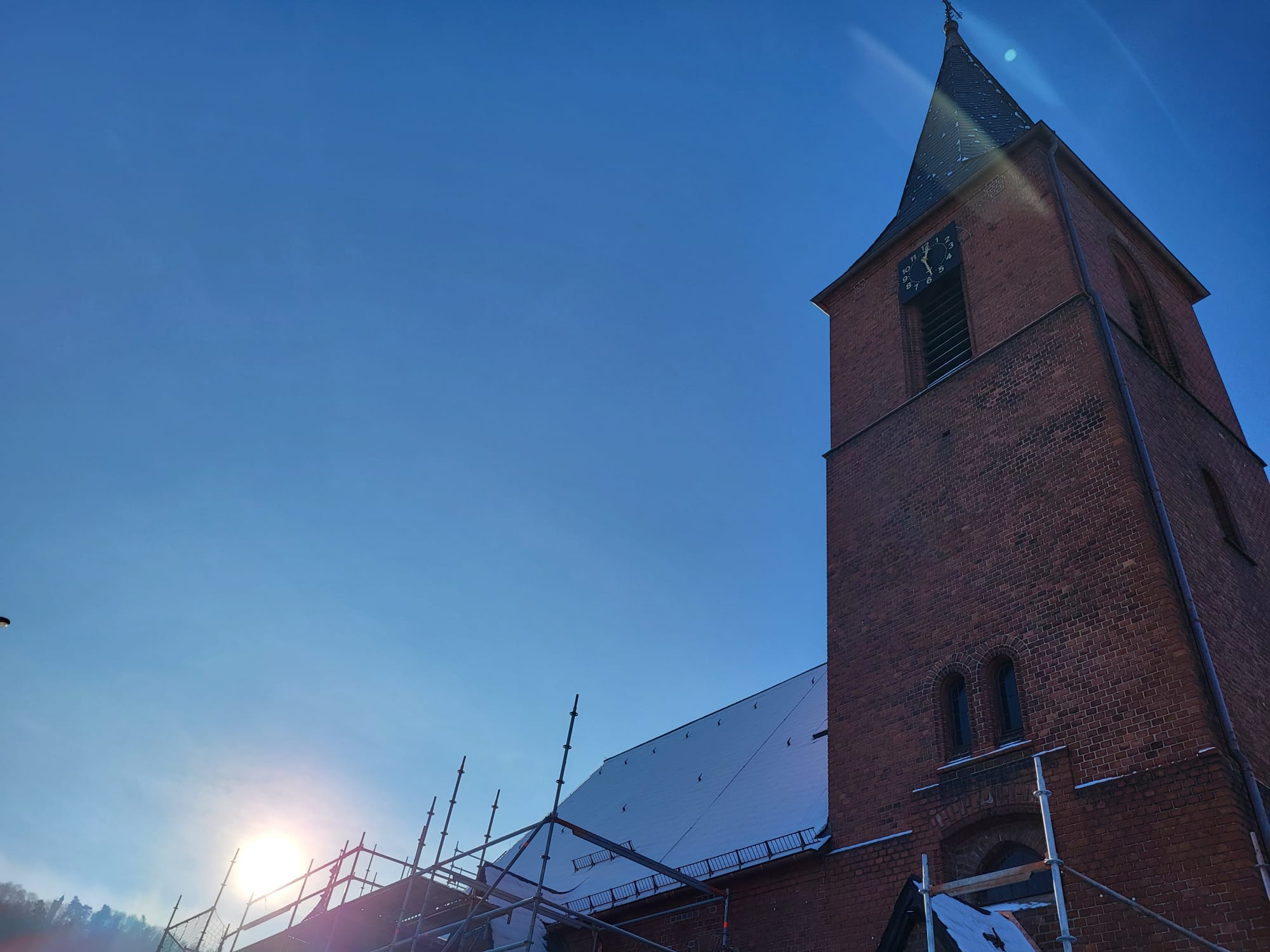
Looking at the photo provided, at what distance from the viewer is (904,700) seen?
1292 cm

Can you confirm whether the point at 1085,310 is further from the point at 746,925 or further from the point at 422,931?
the point at 422,931

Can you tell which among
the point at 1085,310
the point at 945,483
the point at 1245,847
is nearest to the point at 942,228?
the point at 1085,310

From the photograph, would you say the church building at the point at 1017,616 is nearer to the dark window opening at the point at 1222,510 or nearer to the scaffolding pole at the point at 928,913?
the dark window opening at the point at 1222,510

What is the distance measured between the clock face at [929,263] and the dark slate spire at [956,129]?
75cm

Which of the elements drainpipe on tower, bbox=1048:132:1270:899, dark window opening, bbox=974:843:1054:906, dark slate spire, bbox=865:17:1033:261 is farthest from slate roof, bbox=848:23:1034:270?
dark window opening, bbox=974:843:1054:906

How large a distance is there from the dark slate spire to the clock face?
75 cm

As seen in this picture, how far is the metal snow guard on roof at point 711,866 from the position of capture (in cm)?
1392

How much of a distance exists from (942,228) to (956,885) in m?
13.2

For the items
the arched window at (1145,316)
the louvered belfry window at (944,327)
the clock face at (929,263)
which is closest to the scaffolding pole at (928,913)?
the louvered belfry window at (944,327)

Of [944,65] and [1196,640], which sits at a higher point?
[944,65]

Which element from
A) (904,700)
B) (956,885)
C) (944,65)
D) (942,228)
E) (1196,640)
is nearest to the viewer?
(956,885)

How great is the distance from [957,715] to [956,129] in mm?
14960

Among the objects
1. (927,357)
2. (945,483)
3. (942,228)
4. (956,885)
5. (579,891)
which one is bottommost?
(956,885)

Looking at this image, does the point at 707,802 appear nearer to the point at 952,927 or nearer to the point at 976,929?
the point at 976,929
